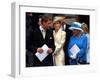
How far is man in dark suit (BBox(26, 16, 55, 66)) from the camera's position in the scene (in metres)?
1.58

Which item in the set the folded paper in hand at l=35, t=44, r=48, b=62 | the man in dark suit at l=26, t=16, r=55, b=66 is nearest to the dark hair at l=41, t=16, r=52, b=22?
the man in dark suit at l=26, t=16, r=55, b=66

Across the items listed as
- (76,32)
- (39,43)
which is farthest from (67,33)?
(39,43)

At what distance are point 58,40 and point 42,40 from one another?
10 cm

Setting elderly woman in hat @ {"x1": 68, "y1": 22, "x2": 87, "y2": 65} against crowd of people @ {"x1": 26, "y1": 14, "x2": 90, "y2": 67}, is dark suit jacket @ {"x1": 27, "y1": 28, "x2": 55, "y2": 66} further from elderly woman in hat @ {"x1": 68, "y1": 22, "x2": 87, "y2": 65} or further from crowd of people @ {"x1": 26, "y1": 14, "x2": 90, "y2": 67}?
elderly woman in hat @ {"x1": 68, "y1": 22, "x2": 87, "y2": 65}

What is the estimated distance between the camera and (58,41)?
1639 millimetres

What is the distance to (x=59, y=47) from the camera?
5.38ft

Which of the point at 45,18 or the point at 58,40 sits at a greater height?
the point at 45,18

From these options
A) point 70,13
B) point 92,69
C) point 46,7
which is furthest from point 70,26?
point 92,69

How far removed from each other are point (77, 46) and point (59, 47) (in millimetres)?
117

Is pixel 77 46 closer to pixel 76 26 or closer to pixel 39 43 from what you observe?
pixel 76 26

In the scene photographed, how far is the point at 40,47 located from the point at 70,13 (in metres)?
0.26

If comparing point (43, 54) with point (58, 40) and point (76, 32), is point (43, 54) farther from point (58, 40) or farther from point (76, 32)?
point (76, 32)

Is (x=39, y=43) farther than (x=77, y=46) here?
No

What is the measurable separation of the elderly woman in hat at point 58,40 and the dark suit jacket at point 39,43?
1.0 inches
